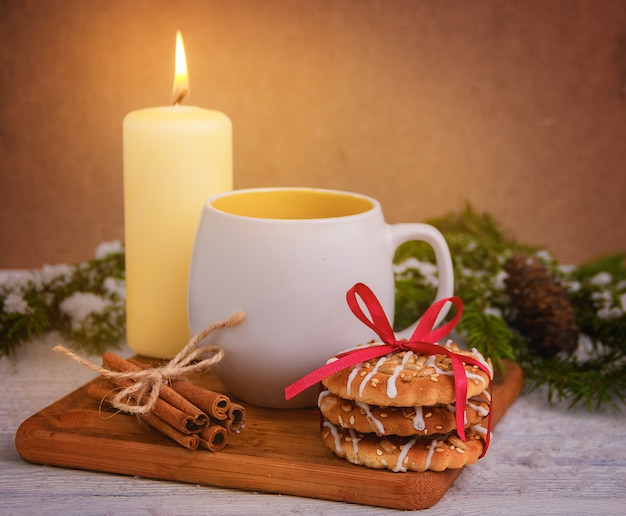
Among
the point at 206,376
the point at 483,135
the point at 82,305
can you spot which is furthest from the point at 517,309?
the point at 483,135

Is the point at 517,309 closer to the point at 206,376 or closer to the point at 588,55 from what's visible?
the point at 206,376

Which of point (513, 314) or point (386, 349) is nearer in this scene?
point (386, 349)

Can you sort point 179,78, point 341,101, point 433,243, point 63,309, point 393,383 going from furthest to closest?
point 341,101
point 63,309
point 179,78
point 433,243
point 393,383

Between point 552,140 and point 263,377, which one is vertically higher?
point 552,140

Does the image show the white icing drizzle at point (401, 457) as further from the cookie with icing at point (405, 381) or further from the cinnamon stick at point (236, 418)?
the cinnamon stick at point (236, 418)

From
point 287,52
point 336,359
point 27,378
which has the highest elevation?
point 287,52

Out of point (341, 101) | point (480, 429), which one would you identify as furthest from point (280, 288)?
point (341, 101)

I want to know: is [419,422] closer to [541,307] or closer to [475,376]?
[475,376]
